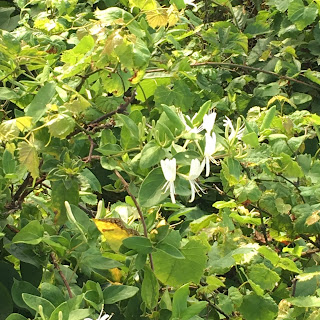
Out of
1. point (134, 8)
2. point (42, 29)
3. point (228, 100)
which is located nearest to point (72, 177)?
point (134, 8)

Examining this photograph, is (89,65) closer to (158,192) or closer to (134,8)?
(134,8)

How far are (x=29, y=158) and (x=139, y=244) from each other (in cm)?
20

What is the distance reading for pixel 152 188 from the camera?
79 centimetres

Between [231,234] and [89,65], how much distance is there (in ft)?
1.38

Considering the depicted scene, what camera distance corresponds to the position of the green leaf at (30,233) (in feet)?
2.73

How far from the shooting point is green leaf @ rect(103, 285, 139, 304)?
80 centimetres

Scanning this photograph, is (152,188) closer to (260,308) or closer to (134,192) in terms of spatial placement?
(134,192)

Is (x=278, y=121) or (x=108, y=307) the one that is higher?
(x=108, y=307)

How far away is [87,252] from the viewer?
85 centimetres

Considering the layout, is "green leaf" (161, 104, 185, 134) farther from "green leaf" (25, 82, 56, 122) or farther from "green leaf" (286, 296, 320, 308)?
"green leaf" (286, 296, 320, 308)

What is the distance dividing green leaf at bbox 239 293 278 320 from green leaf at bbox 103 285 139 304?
1.14 feet

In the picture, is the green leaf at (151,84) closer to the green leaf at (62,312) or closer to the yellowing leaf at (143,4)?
the yellowing leaf at (143,4)

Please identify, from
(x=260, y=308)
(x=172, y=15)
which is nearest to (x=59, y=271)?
(x=260, y=308)

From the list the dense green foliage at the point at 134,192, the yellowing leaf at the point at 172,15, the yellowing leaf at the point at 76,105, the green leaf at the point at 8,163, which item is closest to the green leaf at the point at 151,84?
the dense green foliage at the point at 134,192
